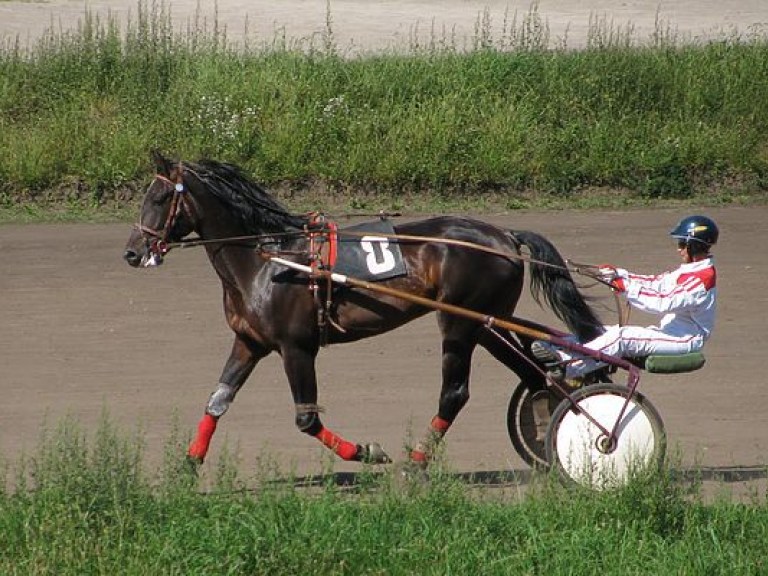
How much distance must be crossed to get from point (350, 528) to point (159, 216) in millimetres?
2294

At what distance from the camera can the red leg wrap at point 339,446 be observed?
27.4 ft

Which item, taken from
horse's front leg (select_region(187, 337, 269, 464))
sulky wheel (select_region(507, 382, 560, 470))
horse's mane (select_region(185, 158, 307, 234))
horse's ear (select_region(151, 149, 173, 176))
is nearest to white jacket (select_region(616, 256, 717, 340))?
sulky wheel (select_region(507, 382, 560, 470))

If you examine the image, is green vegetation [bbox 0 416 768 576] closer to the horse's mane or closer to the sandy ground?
the horse's mane

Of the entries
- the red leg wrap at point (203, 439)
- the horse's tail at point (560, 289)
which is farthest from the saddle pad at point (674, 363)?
the red leg wrap at point (203, 439)

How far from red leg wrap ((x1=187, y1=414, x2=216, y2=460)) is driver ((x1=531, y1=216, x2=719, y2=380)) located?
1806mm

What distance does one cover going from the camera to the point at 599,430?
825 cm

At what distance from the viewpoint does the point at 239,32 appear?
21.3 metres

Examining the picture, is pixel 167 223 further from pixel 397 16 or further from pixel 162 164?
pixel 397 16

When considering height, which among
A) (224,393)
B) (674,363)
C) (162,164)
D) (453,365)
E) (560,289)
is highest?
(162,164)

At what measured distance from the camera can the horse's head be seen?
8.48m

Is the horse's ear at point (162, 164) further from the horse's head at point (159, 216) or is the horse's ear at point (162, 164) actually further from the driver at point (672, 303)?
the driver at point (672, 303)

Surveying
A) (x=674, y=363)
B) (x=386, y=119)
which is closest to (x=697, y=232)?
(x=674, y=363)

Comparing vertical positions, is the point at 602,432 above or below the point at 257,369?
above

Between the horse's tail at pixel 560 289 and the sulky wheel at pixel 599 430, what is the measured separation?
0.50m
